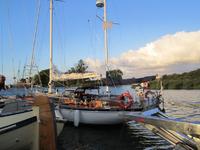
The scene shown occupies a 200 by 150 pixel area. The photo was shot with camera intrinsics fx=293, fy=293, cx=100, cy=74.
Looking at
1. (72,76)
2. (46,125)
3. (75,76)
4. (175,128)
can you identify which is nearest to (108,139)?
(46,125)

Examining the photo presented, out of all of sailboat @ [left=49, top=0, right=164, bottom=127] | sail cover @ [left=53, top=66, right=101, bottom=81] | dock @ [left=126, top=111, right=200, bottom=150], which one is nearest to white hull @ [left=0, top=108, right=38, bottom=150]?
dock @ [left=126, top=111, right=200, bottom=150]

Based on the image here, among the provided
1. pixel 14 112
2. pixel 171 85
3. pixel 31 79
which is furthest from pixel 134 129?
pixel 171 85

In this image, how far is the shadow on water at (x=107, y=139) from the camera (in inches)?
617

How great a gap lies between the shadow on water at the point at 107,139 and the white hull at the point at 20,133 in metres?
5.03

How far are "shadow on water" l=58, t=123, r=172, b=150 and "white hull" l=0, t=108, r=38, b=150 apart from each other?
5028mm

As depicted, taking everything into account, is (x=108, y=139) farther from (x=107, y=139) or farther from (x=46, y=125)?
(x=46, y=125)

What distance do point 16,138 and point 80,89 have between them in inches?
560

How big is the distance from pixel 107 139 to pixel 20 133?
26.6ft

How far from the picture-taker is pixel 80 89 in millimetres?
24609

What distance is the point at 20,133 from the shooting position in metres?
10.3

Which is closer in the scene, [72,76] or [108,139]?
[108,139]

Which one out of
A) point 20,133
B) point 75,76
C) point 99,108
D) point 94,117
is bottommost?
point 94,117

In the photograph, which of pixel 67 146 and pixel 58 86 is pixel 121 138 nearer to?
pixel 67 146

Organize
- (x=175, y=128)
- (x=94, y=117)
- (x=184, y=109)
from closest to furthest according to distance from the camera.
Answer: (x=175, y=128) → (x=94, y=117) → (x=184, y=109)
